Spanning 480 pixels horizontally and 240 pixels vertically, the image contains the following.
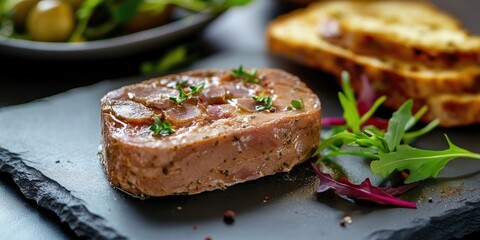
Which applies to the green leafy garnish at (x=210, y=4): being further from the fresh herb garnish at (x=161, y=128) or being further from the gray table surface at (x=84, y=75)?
the fresh herb garnish at (x=161, y=128)

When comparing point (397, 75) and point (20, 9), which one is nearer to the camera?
point (397, 75)

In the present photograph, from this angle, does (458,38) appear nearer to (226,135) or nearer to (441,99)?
(441,99)

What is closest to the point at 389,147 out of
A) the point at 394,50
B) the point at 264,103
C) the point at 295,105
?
→ the point at 295,105

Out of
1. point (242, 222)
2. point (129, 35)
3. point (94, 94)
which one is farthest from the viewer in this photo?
point (129, 35)

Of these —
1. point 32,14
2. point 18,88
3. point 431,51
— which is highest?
point 431,51

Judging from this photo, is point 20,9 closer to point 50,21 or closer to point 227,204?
point 50,21

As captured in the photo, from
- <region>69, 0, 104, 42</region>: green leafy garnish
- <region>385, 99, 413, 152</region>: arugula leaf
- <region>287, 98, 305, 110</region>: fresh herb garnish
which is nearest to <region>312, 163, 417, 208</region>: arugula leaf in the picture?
<region>385, 99, 413, 152</region>: arugula leaf

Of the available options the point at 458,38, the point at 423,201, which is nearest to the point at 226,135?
the point at 423,201
